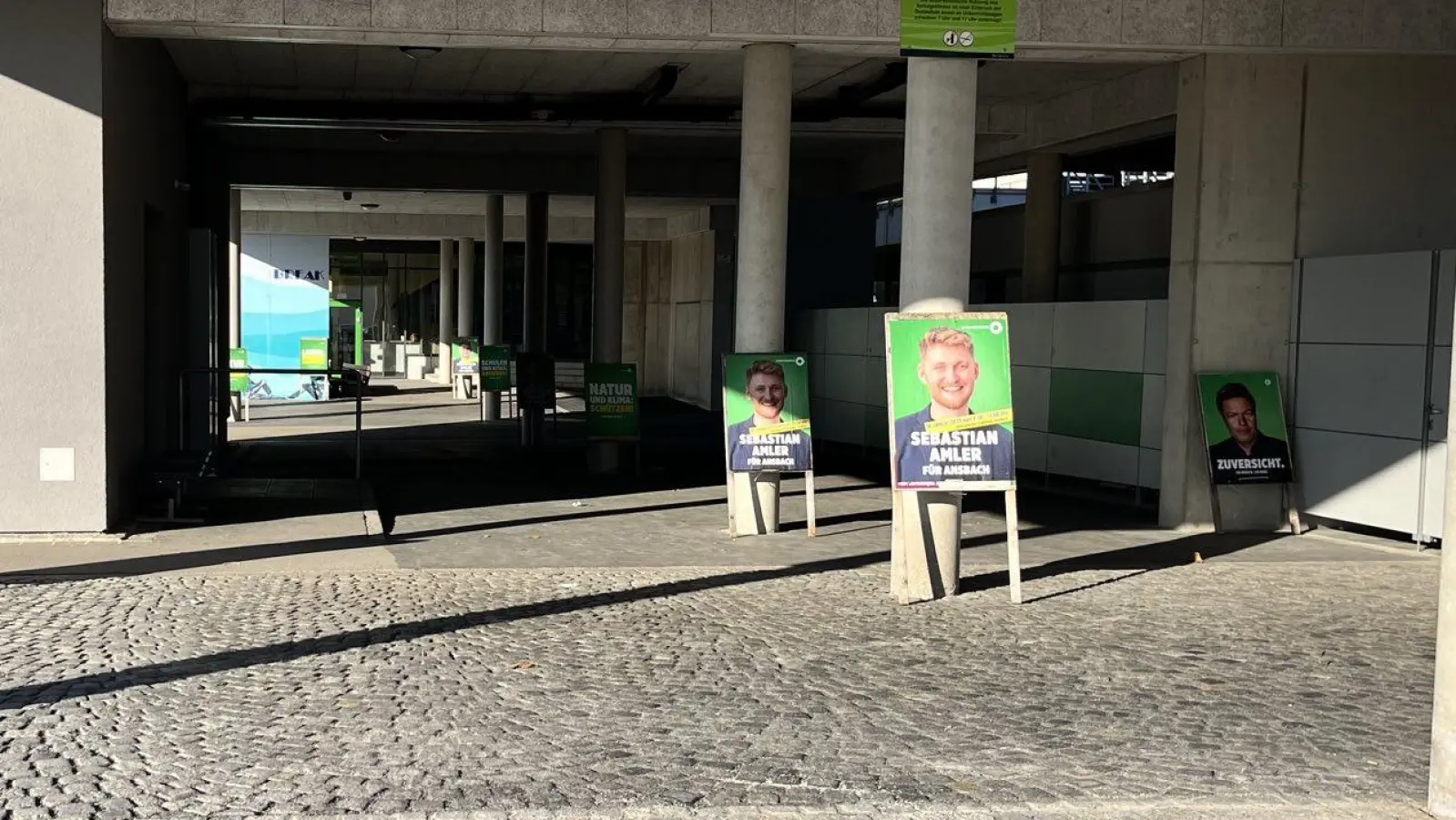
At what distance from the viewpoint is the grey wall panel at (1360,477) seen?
11822 millimetres

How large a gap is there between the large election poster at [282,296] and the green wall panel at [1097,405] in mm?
21610

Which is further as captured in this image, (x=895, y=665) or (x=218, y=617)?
(x=218, y=617)

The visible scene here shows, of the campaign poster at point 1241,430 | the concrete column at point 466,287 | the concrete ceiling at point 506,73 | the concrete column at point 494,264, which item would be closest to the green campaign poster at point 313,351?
the concrete column at point 494,264

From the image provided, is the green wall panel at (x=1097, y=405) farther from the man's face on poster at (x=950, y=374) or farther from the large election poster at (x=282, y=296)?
the large election poster at (x=282, y=296)

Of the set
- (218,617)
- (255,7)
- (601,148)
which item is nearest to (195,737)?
(218,617)

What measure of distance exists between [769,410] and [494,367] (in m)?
14.3

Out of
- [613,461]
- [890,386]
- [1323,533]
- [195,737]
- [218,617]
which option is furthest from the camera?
[613,461]

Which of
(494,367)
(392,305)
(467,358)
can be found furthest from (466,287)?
(392,305)

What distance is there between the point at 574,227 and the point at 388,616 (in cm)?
3007

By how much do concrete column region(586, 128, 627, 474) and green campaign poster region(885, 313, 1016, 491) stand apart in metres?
9.22

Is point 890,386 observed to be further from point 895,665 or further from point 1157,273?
point 1157,273

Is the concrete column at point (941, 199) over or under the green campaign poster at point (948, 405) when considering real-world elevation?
over

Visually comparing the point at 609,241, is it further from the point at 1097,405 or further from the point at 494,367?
the point at 494,367

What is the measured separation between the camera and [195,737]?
575 cm
